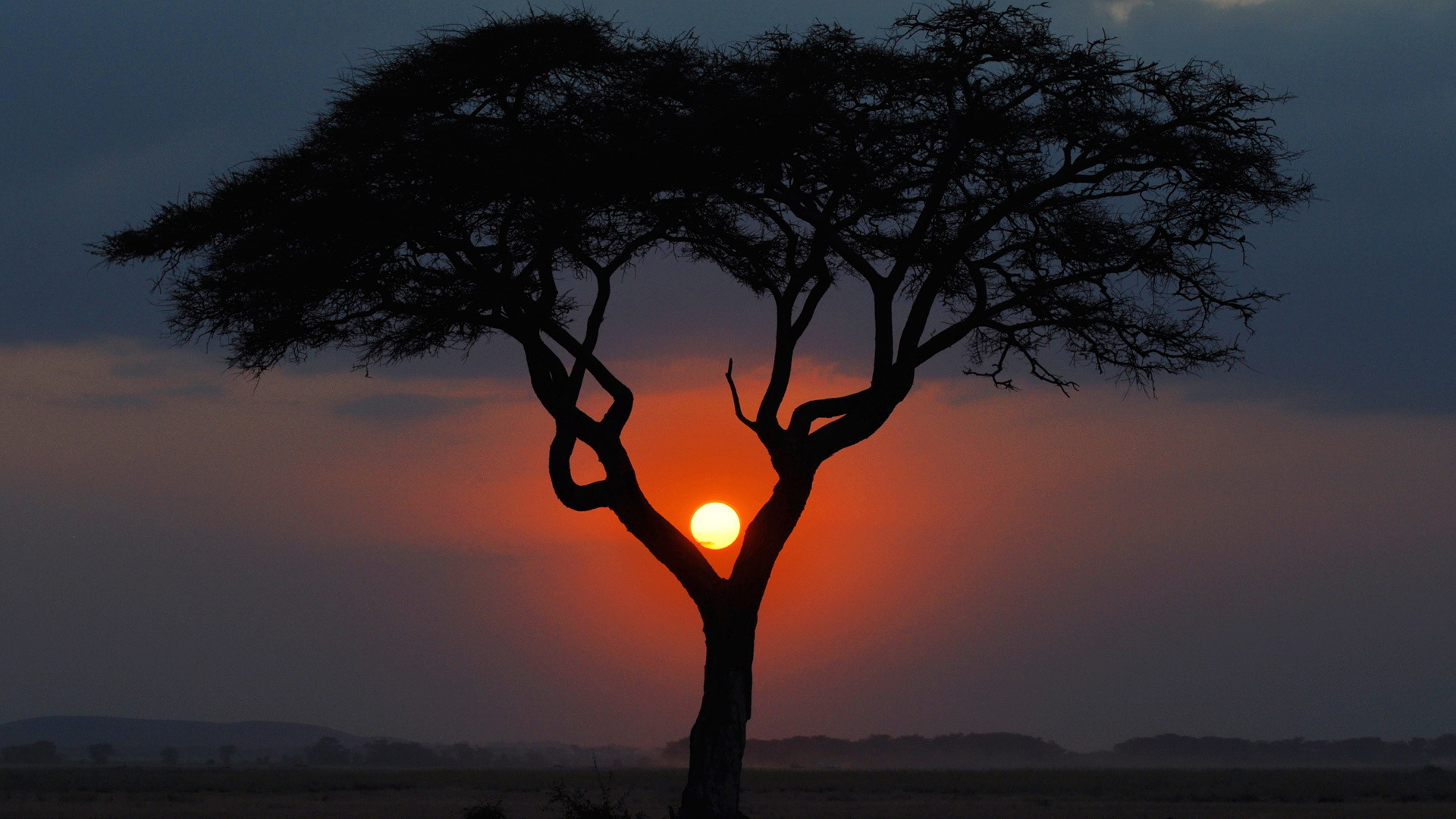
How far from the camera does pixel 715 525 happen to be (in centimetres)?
2422

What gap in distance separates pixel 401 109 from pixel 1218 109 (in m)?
10.6

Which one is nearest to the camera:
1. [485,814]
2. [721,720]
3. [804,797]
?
[721,720]

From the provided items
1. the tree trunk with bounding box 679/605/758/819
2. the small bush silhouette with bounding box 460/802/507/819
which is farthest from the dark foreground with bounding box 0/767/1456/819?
the tree trunk with bounding box 679/605/758/819

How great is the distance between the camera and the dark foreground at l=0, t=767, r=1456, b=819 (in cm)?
3123

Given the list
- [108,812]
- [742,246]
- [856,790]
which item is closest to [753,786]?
[856,790]

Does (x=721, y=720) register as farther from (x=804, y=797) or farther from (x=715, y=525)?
(x=804, y=797)

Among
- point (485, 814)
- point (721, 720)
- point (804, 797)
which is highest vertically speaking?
point (721, 720)

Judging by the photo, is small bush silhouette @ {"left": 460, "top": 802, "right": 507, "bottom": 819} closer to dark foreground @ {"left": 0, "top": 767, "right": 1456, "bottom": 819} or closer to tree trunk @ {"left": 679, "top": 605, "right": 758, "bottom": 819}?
dark foreground @ {"left": 0, "top": 767, "right": 1456, "bottom": 819}

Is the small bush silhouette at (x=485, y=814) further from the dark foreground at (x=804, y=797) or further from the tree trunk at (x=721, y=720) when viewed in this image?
the tree trunk at (x=721, y=720)

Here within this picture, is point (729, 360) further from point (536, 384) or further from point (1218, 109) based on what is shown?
point (1218, 109)

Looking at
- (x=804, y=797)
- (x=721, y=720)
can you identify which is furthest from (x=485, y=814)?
(x=804, y=797)

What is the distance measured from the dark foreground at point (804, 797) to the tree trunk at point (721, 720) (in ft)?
21.3

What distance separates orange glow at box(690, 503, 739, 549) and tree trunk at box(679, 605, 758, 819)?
706cm

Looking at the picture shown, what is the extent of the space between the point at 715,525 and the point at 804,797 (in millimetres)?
19858
